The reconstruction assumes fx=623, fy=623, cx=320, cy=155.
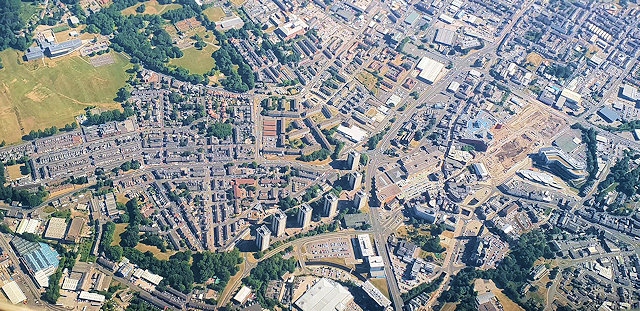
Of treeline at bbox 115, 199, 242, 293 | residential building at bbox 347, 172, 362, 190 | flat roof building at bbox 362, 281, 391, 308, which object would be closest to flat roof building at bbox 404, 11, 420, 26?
residential building at bbox 347, 172, 362, 190

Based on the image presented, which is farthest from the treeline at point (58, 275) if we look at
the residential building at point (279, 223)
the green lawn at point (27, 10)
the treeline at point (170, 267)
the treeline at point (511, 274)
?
the green lawn at point (27, 10)

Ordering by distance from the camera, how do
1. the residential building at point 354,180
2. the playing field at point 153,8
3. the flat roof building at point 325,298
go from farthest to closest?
the playing field at point 153,8
the residential building at point 354,180
the flat roof building at point 325,298

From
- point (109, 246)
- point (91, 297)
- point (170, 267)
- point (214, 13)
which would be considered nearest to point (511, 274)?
point (170, 267)

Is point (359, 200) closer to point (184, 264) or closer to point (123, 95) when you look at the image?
point (184, 264)

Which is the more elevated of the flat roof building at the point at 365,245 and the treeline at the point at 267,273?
the flat roof building at the point at 365,245

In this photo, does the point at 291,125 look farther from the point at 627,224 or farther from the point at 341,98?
the point at 627,224

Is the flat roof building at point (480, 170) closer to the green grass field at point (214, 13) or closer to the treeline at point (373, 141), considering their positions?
the treeline at point (373, 141)

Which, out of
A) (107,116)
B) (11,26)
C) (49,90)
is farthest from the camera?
(11,26)
